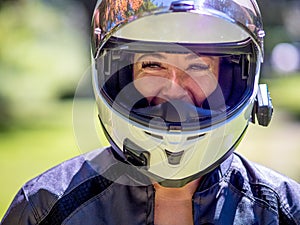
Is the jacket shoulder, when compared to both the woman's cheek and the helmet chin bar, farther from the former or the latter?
the woman's cheek

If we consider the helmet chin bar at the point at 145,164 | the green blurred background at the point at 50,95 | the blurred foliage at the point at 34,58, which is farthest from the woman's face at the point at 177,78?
the blurred foliage at the point at 34,58

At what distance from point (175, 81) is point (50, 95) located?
5.69 m

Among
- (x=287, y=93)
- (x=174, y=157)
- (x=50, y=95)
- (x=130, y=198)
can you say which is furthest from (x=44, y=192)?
(x=287, y=93)

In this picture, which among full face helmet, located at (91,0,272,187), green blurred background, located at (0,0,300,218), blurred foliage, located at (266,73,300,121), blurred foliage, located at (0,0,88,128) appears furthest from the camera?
blurred foliage, located at (266,73,300,121)

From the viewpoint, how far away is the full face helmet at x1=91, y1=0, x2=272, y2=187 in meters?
1.64

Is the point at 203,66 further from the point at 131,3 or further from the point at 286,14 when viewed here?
the point at 286,14

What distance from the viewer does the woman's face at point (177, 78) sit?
5.45 feet

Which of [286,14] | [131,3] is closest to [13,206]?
[131,3]

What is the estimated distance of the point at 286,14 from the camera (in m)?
11.4

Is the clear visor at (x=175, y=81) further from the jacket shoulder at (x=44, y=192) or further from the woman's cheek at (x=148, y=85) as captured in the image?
the jacket shoulder at (x=44, y=192)

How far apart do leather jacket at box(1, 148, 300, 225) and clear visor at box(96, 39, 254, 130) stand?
0.47 feet

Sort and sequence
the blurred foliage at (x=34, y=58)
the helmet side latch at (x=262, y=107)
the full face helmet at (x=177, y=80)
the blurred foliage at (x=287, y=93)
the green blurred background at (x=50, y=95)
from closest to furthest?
the full face helmet at (x=177, y=80) → the helmet side latch at (x=262, y=107) → the green blurred background at (x=50, y=95) → the blurred foliage at (x=34, y=58) → the blurred foliage at (x=287, y=93)

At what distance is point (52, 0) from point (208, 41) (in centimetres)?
676

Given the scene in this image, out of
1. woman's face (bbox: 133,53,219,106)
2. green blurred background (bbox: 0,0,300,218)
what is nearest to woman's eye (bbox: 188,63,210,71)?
woman's face (bbox: 133,53,219,106)
